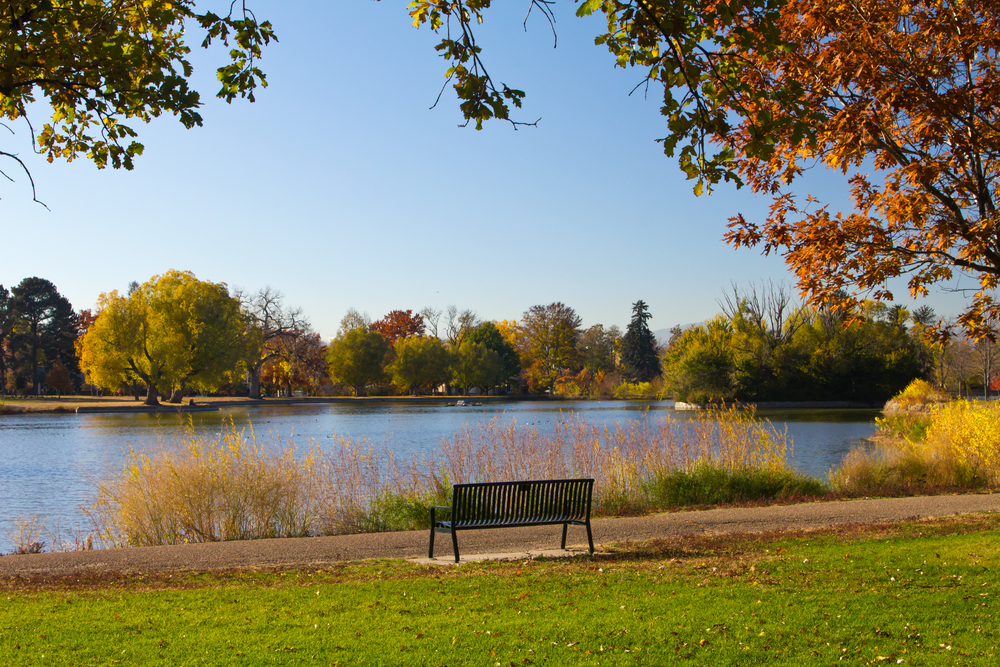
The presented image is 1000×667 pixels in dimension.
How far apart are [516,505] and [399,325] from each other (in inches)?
3511

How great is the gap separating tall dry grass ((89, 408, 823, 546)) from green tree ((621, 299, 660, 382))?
225 feet

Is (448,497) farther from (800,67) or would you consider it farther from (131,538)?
(800,67)

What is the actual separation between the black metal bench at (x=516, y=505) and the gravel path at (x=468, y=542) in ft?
1.38

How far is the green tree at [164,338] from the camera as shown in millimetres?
52844

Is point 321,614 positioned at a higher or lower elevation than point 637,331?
lower

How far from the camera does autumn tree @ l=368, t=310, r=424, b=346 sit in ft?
315

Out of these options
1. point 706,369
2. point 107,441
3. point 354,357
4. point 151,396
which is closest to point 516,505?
point 107,441

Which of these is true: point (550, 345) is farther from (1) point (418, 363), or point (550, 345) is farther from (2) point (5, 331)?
(2) point (5, 331)

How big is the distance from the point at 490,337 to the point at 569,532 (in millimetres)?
76493

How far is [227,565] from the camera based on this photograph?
26.8 ft

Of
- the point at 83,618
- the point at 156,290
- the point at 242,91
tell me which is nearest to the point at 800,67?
the point at 242,91

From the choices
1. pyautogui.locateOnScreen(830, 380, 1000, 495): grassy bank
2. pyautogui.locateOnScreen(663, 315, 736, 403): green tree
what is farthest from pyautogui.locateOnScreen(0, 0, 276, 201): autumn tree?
pyautogui.locateOnScreen(663, 315, 736, 403): green tree

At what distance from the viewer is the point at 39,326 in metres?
72.1

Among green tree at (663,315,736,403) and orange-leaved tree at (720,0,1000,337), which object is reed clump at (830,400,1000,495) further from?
green tree at (663,315,736,403)
